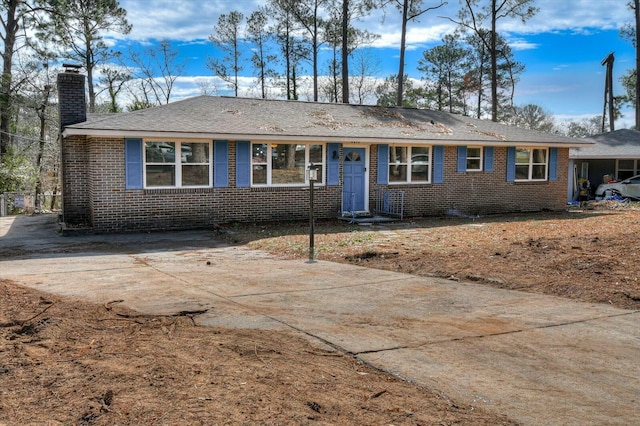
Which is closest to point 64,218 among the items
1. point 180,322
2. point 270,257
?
point 270,257

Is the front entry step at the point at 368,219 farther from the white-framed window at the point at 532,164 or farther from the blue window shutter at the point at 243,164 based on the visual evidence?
the white-framed window at the point at 532,164

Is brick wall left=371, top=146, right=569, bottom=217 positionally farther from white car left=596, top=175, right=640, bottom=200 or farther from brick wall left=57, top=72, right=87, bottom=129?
brick wall left=57, top=72, right=87, bottom=129

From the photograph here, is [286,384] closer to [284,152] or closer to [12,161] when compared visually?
[284,152]

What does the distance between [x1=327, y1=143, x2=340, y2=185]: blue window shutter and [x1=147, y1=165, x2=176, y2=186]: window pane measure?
4.79 metres

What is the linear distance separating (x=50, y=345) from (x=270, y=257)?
651 cm

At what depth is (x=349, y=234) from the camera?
45.4ft

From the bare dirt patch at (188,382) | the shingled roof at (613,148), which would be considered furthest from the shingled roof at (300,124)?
the bare dirt patch at (188,382)

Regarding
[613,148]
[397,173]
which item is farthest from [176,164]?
[613,148]

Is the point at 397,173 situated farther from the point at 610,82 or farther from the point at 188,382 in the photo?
the point at 610,82

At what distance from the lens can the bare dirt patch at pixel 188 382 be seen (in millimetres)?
3271

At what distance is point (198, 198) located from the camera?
15.2m

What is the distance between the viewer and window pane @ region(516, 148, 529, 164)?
20.3 meters

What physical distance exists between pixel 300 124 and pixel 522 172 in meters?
9.00

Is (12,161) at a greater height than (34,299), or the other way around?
(12,161)
